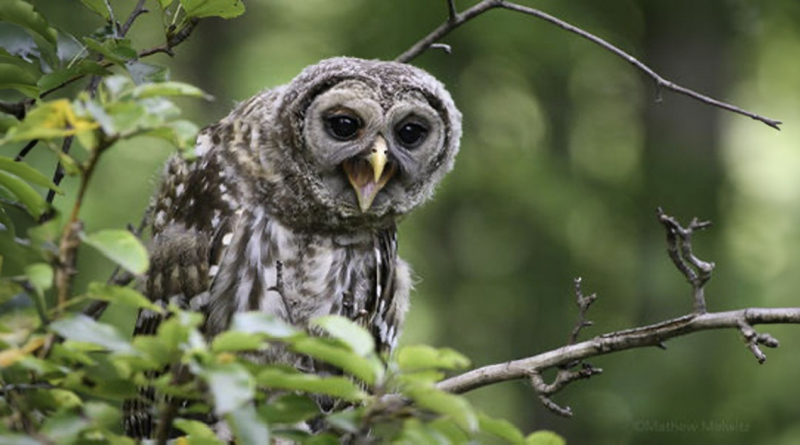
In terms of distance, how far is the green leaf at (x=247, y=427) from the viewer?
1491 mm

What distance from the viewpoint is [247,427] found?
150 cm

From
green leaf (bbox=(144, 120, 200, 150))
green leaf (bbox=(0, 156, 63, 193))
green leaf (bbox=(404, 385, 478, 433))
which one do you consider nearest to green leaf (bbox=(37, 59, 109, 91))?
green leaf (bbox=(0, 156, 63, 193))

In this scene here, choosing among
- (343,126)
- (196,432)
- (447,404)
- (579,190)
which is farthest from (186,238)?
(579,190)

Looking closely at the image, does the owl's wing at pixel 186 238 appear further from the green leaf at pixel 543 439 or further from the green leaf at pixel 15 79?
the green leaf at pixel 543 439

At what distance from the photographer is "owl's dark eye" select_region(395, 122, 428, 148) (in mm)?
3994

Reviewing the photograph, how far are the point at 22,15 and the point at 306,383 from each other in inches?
45.3

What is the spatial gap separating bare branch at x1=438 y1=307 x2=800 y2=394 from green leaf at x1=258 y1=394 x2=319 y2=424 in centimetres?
54

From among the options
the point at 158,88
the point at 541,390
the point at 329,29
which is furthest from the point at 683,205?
the point at 158,88

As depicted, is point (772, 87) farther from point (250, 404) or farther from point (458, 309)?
point (250, 404)

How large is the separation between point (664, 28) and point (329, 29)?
2.69m

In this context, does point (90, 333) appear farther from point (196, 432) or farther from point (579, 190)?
point (579, 190)

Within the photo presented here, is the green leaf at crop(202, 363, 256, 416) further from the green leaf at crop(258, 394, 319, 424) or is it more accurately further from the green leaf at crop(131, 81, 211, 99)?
the green leaf at crop(131, 81, 211, 99)

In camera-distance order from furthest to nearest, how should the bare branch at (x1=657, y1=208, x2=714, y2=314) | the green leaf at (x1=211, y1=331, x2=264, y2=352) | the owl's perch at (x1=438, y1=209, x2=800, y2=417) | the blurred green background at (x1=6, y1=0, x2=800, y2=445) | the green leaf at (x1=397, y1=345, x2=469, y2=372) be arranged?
1. the blurred green background at (x1=6, y1=0, x2=800, y2=445)
2. the bare branch at (x1=657, y1=208, x2=714, y2=314)
3. the owl's perch at (x1=438, y1=209, x2=800, y2=417)
4. the green leaf at (x1=397, y1=345, x2=469, y2=372)
5. the green leaf at (x1=211, y1=331, x2=264, y2=352)

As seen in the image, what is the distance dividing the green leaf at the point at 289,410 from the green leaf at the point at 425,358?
17 cm
